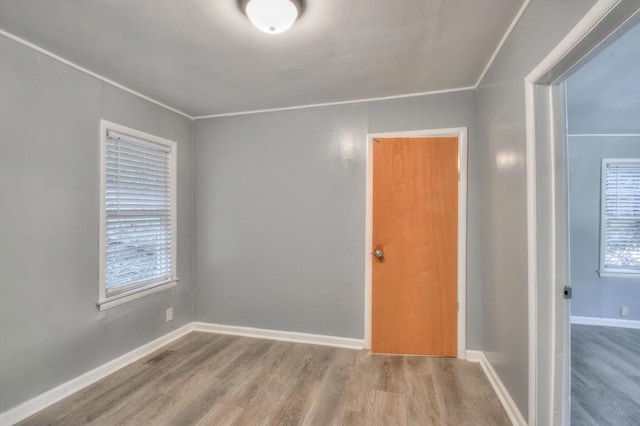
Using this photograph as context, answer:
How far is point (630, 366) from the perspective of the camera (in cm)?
234

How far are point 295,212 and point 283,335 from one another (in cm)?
127

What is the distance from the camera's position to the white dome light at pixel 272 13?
1.30 m

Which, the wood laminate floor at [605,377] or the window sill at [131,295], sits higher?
the window sill at [131,295]

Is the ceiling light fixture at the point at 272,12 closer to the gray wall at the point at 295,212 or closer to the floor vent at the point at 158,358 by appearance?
the gray wall at the point at 295,212

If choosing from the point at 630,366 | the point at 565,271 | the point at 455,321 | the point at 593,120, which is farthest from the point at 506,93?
the point at 630,366

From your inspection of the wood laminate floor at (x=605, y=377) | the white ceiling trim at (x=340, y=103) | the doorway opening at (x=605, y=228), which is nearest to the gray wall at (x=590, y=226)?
the doorway opening at (x=605, y=228)

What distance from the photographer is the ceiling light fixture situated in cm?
130

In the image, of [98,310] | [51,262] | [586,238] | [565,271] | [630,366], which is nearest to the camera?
[565,271]

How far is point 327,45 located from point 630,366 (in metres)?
3.54

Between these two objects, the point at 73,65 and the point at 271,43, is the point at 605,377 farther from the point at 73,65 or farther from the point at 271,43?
the point at 73,65

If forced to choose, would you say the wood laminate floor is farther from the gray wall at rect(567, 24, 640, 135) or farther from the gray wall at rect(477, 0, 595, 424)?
the gray wall at rect(567, 24, 640, 135)

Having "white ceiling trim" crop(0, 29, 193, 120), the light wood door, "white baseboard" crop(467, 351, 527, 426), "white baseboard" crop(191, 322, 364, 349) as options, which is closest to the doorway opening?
"white baseboard" crop(467, 351, 527, 426)

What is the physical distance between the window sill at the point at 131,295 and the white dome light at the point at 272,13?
2315 mm

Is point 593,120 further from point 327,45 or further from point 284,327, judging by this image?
point 284,327
